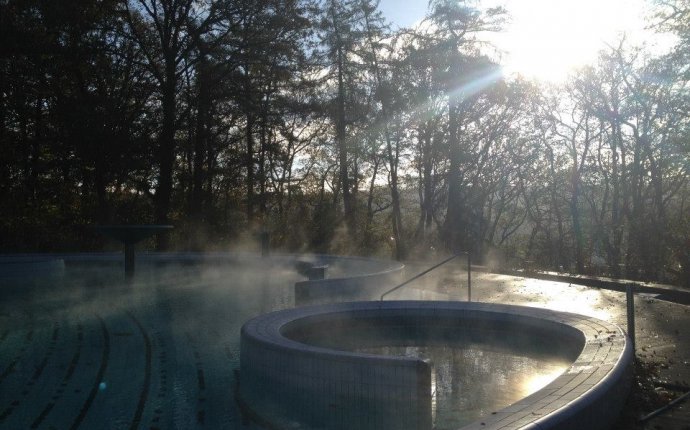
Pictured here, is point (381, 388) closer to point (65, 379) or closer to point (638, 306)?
point (65, 379)

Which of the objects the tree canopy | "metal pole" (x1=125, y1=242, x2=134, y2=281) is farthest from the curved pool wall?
the tree canopy

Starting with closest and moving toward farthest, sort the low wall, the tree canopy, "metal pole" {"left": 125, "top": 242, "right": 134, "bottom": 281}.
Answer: the low wall
"metal pole" {"left": 125, "top": 242, "right": 134, "bottom": 281}
the tree canopy

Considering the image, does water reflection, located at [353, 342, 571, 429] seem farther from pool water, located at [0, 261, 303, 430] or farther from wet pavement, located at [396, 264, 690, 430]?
pool water, located at [0, 261, 303, 430]

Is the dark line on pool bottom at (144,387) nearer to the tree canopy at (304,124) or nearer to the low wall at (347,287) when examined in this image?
the low wall at (347,287)

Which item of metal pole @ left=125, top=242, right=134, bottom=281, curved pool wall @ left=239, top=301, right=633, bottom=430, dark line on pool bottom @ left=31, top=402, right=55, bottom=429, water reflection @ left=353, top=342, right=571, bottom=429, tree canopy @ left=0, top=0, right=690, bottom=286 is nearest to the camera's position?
Result: curved pool wall @ left=239, top=301, right=633, bottom=430

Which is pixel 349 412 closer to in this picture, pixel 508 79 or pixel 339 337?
pixel 339 337

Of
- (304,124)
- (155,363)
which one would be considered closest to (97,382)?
(155,363)

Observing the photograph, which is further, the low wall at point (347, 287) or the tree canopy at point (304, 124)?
the tree canopy at point (304, 124)

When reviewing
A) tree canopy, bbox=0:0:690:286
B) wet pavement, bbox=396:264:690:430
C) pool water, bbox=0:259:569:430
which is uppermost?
tree canopy, bbox=0:0:690:286

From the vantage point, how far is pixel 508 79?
21906 mm

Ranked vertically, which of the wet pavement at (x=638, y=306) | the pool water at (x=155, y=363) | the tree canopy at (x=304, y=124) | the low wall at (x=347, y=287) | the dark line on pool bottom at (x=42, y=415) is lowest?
the dark line on pool bottom at (x=42, y=415)

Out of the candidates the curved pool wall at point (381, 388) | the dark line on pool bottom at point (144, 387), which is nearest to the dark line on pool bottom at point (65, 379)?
the dark line on pool bottom at point (144, 387)

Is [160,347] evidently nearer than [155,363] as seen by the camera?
No

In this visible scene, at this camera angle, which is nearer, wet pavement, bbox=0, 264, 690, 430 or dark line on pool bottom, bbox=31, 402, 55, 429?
dark line on pool bottom, bbox=31, 402, 55, 429
